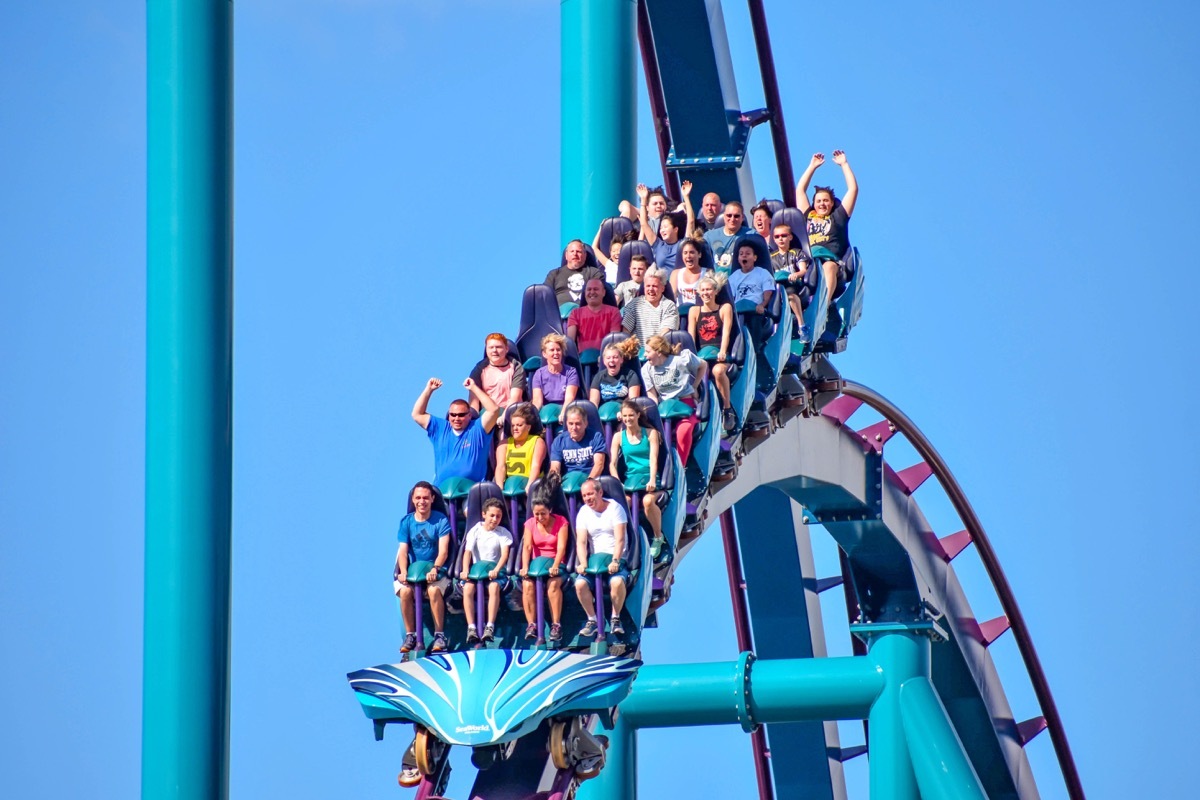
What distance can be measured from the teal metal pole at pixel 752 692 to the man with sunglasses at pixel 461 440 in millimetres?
3293

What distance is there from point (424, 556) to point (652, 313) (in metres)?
1.77

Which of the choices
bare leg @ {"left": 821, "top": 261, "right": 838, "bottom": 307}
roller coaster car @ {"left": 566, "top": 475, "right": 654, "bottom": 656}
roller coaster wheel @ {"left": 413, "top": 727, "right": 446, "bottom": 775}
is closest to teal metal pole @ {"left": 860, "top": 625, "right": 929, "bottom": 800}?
bare leg @ {"left": 821, "top": 261, "right": 838, "bottom": 307}

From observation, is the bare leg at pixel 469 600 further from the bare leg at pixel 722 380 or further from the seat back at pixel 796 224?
the seat back at pixel 796 224

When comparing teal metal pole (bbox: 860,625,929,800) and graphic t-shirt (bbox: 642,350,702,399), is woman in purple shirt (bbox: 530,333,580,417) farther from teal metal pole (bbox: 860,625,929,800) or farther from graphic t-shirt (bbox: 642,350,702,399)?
teal metal pole (bbox: 860,625,929,800)

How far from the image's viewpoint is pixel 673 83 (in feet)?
42.9

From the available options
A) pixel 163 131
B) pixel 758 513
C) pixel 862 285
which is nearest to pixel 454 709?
pixel 163 131

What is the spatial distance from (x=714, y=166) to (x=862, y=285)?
200 cm

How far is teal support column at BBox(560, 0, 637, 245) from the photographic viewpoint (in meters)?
11.4

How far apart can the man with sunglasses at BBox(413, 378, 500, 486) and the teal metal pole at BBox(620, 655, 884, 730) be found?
3293mm

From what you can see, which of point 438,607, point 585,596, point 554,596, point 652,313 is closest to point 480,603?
point 438,607

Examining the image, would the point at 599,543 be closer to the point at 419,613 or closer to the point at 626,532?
the point at 626,532

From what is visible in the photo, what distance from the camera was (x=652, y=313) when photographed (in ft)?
31.1

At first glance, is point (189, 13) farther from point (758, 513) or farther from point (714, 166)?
point (758, 513)

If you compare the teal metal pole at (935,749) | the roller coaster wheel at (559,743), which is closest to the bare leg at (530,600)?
the roller coaster wheel at (559,743)
